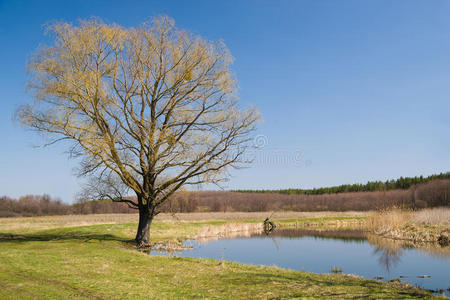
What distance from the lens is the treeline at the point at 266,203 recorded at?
63.8 meters

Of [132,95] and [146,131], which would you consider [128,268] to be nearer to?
[146,131]

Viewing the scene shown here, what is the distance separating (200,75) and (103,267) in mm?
11558

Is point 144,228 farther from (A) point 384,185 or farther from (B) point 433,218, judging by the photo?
(A) point 384,185

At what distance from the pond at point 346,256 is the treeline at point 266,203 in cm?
3232

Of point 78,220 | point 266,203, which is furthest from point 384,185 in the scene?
point 78,220

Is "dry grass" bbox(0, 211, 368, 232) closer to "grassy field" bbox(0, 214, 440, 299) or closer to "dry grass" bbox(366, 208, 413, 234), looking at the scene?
"grassy field" bbox(0, 214, 440, 299)

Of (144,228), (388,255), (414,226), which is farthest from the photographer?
(414,226)

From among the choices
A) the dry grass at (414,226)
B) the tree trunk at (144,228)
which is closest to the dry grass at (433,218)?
the dry grass at (414,226)

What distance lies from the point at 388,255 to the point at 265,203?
57.6m

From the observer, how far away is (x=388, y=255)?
20016 mm

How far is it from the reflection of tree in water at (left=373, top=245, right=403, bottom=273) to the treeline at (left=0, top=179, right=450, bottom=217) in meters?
37.0

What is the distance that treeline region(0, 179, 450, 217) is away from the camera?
209 ft

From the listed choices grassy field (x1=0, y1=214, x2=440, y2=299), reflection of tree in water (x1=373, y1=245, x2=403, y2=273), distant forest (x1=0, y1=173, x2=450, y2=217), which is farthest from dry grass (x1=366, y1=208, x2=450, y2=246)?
distant forest (x1=0, y1=173, x2=450, y2=217)

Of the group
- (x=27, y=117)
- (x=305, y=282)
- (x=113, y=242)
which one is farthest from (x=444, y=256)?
(x=27, y=117)
